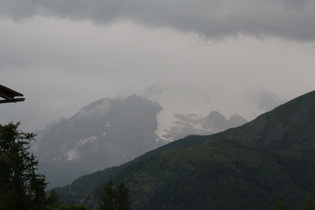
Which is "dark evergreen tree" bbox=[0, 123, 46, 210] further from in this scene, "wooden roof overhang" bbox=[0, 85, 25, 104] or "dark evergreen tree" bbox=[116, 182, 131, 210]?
"dark evergreen tree" bbox=[116, 182, 131, 210]

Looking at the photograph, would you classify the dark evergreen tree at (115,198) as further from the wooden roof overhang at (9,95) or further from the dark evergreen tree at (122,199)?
the wooden roof overhang at (9,95)

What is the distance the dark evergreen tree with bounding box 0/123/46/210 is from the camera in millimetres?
39250

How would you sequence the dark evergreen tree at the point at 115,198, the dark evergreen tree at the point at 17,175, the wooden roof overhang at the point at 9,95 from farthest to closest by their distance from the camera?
1. the dark evergreen tree at the point at 115,198
2. the dark evergreen tree at the point at 17,175
3. the wooden roof overhang at the point at 9,95

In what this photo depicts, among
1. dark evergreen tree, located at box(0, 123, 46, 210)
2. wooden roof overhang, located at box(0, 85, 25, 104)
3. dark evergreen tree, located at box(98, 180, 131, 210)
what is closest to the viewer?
wooden roof overhang, located at box(0, 85, 25, 104)

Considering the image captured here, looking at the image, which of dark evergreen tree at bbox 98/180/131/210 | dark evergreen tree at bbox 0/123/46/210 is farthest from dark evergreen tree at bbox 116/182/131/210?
dark evergreen tree at bbox 0/123/46/210

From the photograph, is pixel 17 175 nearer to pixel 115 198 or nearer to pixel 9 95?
pixel 9 95

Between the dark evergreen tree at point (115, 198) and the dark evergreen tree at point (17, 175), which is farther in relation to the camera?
the dark evergreen tree at point (115, 198)

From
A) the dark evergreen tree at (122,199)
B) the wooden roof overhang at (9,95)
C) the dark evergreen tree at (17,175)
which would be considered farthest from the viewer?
the dark evergreen tree at (122,199)

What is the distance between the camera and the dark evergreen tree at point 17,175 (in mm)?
39250

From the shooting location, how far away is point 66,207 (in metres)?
46.5

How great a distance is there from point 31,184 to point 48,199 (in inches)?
86.2

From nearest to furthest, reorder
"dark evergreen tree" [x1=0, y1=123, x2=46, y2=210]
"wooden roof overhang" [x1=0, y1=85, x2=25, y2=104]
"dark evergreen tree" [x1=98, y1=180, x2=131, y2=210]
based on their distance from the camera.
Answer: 1. "wooden roof overhang" [x1=0, y1=85, x2=25, y2=104]
2. "dark evergreen tree" [x1=0, y1=123, x2=46, y2=210]
3. "dark evergreen tree" [x1=98, y1=180, x2=131, y2=210]

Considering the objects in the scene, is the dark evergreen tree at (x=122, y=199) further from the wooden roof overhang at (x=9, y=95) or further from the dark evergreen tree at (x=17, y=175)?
the wooden roof overhang at (x=9, y=95)

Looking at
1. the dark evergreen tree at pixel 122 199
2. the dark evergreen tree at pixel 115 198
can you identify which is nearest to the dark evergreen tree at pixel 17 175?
the dark evergreen tree at pixel 115 198
